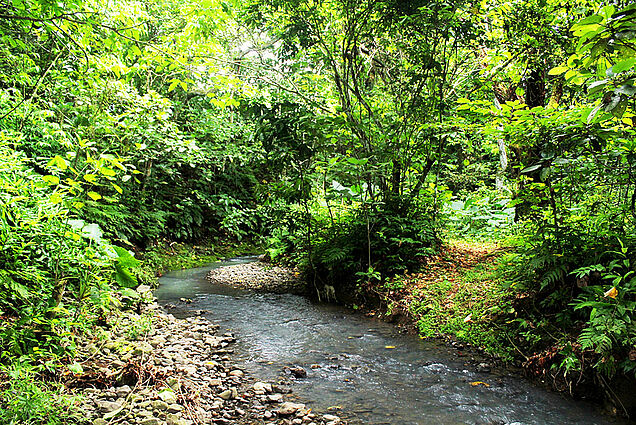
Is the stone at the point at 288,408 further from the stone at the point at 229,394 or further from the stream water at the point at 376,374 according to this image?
the stone at the point at 229,394

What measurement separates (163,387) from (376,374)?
195 cm

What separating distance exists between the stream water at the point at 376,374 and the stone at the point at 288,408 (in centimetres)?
12

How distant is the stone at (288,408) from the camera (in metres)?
2.96

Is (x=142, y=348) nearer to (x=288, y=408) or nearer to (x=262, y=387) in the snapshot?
(x=262, y=387)

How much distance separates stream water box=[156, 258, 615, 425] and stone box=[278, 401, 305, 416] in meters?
0.12

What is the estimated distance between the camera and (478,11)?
6195mm

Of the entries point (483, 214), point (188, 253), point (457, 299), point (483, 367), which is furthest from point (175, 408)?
point (188, 253)

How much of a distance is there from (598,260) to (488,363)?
143cm

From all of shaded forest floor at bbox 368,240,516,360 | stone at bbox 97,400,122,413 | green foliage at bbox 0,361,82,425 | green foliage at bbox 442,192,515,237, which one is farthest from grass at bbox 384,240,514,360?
green foliage at bbox 0,361,82,425

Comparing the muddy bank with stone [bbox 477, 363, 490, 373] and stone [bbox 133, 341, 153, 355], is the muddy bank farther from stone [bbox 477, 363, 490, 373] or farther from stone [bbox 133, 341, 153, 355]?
stone [bbox 477, 363, 490, 373]

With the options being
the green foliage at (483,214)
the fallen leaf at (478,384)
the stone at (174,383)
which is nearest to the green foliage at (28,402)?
the stone at (174,383)

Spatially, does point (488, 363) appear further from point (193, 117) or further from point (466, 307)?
point (193, 117)

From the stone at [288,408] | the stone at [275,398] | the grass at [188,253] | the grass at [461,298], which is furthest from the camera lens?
the grass at [188,253]

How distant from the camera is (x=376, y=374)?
3.72m
